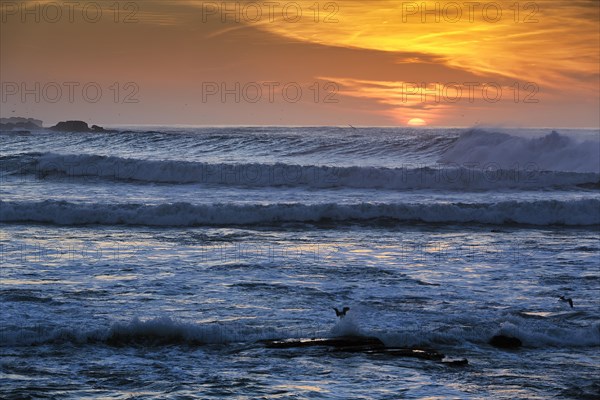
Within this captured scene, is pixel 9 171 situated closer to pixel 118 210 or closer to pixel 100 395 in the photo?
pixel 118 210

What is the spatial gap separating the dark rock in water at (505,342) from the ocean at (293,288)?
117mm

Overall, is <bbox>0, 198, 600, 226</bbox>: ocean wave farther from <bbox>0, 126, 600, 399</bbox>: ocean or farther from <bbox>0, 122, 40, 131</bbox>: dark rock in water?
<bbox>0, 122, 40, 131</bbox>: dark rock in water

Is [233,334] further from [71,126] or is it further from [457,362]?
[71,126]

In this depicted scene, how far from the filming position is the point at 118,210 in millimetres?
20562

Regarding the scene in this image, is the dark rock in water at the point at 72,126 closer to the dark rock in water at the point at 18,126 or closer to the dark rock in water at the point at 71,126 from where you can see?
the dark rock in water at the point at 71,126

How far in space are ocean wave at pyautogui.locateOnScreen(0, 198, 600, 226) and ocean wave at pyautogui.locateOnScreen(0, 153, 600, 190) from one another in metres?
6.24

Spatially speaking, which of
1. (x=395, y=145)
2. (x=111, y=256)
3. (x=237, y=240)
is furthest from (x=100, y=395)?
(x=395, y=145)

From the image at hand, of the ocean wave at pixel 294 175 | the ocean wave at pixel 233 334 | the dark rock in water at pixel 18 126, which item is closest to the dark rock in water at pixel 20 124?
the dark rock in water at pixel 18 126

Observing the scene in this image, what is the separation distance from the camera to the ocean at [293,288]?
24.3 ft

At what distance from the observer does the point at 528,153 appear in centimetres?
3981

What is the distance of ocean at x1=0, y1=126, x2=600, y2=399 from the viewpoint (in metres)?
7.41

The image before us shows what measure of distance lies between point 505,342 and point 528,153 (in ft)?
107

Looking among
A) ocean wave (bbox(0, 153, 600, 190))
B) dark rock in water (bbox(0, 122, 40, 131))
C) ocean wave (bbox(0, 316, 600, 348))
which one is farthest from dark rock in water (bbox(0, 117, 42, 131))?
ocean wave (bbox(0, 316, 600, 348))

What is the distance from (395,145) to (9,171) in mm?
22843
